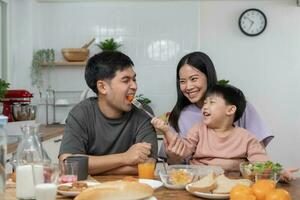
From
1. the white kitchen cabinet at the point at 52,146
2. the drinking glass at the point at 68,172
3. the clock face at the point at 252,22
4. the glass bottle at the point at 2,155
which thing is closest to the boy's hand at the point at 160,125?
the drinking glass at the point at 68,172

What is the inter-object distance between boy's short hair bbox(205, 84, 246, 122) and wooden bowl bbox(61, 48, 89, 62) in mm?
2331

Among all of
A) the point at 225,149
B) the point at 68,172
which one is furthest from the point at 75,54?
the point at 68,172

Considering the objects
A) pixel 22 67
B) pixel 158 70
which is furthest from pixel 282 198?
pixel 22 67

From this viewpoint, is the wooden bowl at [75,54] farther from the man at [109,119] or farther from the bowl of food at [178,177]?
the bowl of food at [178,177]

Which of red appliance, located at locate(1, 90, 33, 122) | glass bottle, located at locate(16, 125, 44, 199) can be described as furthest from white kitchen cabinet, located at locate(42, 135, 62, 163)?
glass bottle, located at locate(16, 125, 44, 199)

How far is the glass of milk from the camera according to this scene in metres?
1.15

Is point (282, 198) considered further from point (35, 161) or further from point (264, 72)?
point (264, 72)

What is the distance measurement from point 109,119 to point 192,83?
50 centimetres

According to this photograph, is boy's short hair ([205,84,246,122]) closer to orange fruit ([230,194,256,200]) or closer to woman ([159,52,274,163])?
woman ([159,52,274,163])

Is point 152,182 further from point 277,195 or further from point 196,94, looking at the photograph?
point 196,94

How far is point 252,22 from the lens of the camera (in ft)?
14.0

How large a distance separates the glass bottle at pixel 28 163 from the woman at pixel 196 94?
105 cm

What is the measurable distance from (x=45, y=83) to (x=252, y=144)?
3023mm

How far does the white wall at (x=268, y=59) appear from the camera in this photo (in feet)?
14.1
